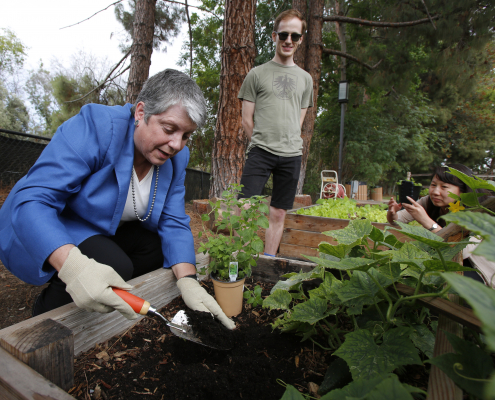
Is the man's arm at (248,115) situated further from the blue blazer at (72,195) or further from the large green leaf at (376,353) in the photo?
the large green leaf at (376,353)

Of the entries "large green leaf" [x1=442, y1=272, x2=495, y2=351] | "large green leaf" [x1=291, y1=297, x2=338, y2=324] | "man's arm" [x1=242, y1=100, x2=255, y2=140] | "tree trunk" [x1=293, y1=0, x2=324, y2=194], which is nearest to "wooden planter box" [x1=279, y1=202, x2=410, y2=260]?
"man's arm" [x1=242, y1=100, x2=255, y2=140]

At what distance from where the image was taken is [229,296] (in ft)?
4.46

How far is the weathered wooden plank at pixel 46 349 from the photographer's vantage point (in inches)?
31.1

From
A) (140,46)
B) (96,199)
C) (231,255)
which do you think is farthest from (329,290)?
(140,46)

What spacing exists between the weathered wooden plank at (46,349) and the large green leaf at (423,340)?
0.97 m

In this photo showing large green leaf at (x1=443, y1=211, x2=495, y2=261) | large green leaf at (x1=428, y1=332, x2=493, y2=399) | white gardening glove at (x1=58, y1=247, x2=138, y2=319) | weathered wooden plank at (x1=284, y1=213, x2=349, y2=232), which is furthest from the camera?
weathered wooden plank at (x1=284, y1=213, x2=349, y2=232)

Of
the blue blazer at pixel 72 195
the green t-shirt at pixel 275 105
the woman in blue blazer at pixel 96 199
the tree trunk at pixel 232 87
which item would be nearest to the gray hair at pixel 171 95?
the woman in blue blazer at pixel 96 199

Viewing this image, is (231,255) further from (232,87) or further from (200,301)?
(232,87)

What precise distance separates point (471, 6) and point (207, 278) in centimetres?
764

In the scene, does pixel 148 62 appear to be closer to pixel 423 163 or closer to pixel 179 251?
pixel 179 251

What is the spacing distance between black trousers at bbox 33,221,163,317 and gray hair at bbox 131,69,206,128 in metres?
0.61

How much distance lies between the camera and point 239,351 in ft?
3.53

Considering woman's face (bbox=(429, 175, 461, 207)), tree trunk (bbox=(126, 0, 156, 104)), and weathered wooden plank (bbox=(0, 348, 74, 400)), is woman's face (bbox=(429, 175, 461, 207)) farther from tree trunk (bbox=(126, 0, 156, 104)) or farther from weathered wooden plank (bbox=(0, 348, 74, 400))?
tree trunk (bbox=(126, 0, 156, 104))

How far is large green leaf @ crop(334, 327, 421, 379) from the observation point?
0.63m
